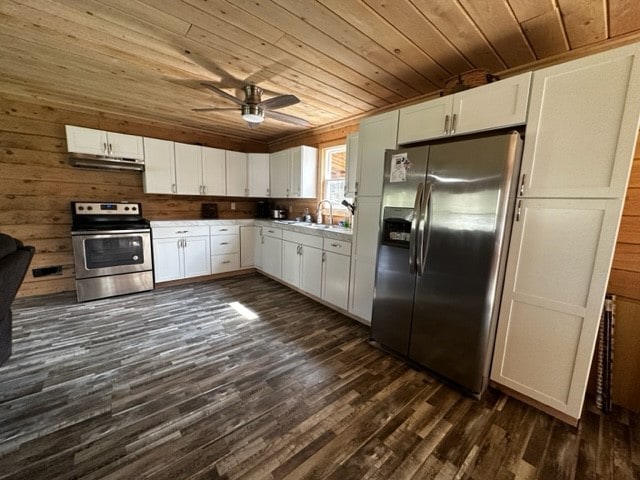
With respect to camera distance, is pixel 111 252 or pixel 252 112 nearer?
pixel 252 112

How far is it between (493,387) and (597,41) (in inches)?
97.6

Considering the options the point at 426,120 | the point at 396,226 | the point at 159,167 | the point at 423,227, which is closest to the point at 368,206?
the point at 396,226

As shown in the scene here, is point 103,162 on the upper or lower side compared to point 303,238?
upper

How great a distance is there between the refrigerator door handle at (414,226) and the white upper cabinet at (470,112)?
51 cm

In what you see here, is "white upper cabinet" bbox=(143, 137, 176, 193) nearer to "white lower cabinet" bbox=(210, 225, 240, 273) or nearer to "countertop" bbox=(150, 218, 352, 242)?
"countertop" bbox=(150, 218, 352, 242)

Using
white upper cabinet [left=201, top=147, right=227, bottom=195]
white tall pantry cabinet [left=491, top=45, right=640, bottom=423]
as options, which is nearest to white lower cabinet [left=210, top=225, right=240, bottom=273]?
white upper cabinet [left=201, top=147, right=227, bottom=195]

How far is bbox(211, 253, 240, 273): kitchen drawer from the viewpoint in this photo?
4.24m

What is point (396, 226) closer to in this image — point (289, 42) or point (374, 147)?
point (374, 147)

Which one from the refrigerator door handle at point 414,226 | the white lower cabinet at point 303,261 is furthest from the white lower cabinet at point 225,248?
the refrigerator door handle at point 414,226

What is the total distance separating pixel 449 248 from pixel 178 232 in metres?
3.64

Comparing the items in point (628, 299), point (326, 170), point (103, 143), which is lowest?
point (628, 299)

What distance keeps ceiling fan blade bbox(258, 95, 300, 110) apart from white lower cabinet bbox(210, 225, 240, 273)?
2365 mm

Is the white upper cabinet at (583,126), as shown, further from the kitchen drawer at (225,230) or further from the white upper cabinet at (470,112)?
the kitchen drawer at (225,230)

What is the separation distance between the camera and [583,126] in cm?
145
